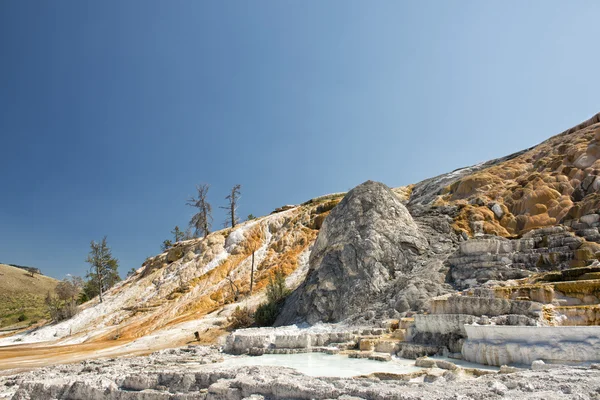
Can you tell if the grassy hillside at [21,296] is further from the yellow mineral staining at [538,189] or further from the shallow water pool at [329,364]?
the yellow mineral staining at [538,189]

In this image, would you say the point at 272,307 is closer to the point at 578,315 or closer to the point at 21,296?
the point at 578,315

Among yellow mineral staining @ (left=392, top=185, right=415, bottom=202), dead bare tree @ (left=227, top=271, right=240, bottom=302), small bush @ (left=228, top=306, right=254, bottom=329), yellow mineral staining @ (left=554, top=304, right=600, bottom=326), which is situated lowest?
yellow mineral staining @ (left=554, top=304, right=600, bottom=326)

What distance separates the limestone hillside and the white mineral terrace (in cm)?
614

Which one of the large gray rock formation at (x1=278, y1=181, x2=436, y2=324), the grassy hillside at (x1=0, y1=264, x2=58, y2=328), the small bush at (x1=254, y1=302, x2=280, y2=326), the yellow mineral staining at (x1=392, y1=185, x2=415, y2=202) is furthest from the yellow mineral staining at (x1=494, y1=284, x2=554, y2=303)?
the grassy hillside at (x1=0, y1=264, x2=58, y2=328)

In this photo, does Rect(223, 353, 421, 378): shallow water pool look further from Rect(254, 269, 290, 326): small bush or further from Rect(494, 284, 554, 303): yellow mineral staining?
Rect(254, 269, 290, 326): small bush

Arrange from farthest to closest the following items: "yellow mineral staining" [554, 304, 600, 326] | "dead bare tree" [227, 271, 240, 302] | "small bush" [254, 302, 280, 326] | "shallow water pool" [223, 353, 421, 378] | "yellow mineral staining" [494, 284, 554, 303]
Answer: "dead bare tree" [227, 271, 240, 302] < "small bush" [254, 302, 280, 326] < "yellow mineral staining" [494, 284, 554, 303] < "yellow mineral staining" [554, 304, 600, 326] < "shallow water pool" [223, 353, 421, 378]

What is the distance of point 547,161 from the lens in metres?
35.5

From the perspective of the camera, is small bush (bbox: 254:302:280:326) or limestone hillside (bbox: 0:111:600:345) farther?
small bush (bbox: 254:302:280:326)

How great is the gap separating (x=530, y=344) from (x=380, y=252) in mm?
12130

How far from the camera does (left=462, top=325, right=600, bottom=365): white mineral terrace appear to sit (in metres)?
7.60

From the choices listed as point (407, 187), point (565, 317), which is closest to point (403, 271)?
point (565, 317)

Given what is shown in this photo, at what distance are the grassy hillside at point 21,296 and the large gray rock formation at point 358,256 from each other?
128ft

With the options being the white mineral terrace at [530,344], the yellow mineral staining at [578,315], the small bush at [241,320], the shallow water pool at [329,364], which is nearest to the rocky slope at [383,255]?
the yellow mineral staining at [578,315]

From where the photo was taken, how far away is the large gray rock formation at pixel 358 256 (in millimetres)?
18344
